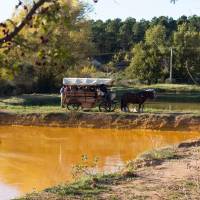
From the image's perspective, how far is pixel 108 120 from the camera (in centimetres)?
2341

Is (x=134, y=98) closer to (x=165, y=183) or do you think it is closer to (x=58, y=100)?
(x=58, y=100)

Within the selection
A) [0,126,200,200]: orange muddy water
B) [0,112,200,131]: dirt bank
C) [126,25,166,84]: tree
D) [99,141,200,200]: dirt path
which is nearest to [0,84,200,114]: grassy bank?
[0,112,200,131]: dirt bank

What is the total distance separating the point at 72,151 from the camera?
17562 millimetres

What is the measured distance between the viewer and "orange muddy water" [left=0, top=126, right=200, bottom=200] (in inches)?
519

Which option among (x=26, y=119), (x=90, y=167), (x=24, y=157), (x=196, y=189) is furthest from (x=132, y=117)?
(x=196, y=189)

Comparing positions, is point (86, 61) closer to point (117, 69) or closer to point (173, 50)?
point (173, 50)

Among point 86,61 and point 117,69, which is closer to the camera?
point 86,61

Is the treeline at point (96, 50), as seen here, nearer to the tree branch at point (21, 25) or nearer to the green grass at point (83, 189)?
the tree branch at point (21, 25)

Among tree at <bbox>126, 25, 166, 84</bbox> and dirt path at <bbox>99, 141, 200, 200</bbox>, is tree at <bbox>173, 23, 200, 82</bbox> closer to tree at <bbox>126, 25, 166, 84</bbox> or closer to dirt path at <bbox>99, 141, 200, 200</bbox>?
tree at <bbox>126, 25, 166, 84</bbox>

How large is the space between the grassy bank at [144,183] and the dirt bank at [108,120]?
976 cm

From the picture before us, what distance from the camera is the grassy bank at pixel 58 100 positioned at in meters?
25.8

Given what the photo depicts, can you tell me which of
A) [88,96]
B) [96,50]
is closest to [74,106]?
[88,96]

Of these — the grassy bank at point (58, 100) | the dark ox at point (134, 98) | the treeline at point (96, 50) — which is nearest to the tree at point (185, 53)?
the treeline at point (96, 50)

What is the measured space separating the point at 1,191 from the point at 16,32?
9.53 m
